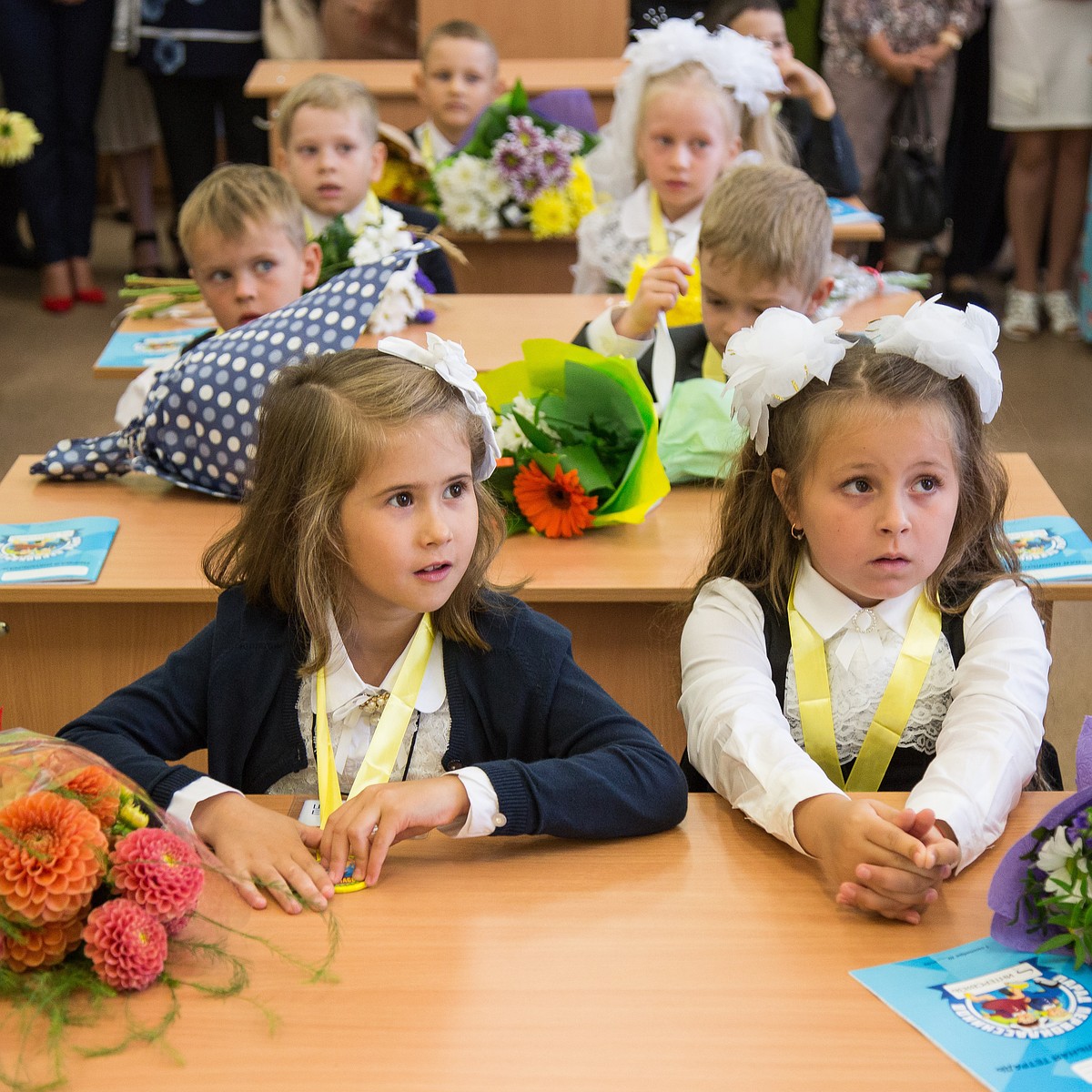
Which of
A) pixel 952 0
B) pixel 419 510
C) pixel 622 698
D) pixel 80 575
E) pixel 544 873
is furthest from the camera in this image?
pixel 952 0

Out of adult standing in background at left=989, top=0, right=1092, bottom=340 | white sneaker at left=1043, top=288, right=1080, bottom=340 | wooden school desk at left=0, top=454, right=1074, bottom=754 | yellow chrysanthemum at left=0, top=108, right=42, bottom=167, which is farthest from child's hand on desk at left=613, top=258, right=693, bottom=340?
white sneaker at left=1043, top=288, right=1080, bottom=340

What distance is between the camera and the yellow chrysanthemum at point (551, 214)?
4.23m

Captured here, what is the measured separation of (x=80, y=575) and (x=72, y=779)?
1017 millimetres

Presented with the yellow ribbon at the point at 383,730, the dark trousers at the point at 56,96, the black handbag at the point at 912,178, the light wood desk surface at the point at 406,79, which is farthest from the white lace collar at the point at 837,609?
the dark trousers at the point at 56,96

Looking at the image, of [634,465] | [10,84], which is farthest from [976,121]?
[634,465]

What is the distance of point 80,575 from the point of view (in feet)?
6.99

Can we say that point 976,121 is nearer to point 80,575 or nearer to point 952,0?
point 952,0

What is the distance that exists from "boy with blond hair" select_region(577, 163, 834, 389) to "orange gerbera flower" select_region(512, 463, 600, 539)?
17.9 inches

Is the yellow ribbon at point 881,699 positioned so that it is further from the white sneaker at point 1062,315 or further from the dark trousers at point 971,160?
the dark trousers at point 971,160

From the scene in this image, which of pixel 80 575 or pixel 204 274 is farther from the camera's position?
pixel 204 274

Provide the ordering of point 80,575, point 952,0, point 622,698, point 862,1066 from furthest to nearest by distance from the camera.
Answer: point 952,0
point 622,698
point 80,575
point 862,1066

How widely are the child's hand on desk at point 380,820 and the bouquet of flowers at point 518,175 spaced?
3084 mm

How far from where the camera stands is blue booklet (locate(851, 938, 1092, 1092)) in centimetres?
109

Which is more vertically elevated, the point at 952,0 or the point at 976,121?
the point at 952,0
